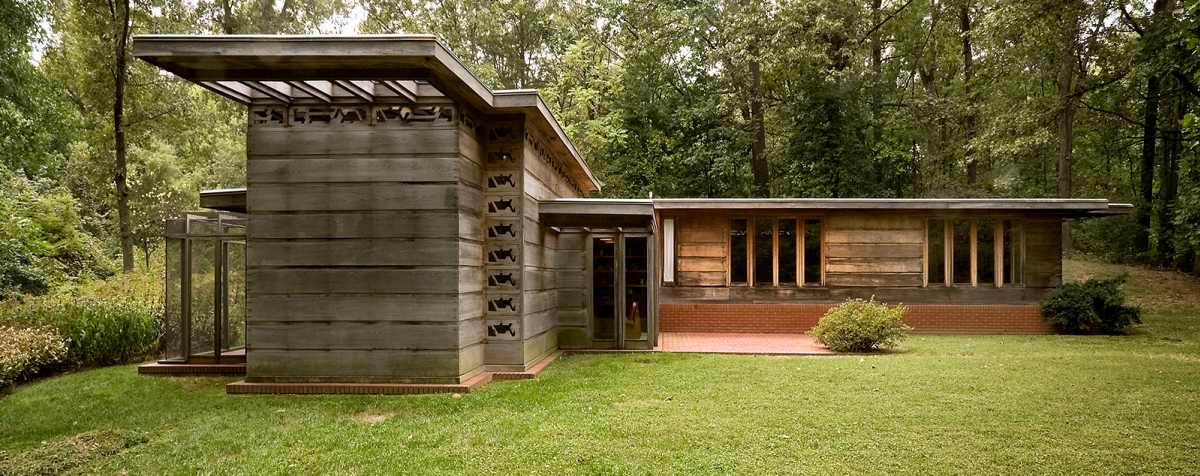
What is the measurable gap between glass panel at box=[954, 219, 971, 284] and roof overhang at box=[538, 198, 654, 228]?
8281 mm

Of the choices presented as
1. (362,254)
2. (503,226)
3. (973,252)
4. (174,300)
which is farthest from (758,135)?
(174,300)

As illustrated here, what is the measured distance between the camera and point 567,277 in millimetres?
11797

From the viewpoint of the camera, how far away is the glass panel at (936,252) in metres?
15.4

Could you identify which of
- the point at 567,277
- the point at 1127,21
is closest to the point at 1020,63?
the point at 1127,21

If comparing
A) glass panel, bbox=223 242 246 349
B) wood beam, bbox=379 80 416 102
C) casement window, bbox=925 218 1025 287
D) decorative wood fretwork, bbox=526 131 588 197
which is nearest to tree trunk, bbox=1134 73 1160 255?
casement window, bbox=925 218 1025 287

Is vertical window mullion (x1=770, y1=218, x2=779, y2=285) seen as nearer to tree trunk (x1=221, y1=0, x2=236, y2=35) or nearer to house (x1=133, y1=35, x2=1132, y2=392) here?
house (x1=133, y1=35, x2=1132, y2=392)

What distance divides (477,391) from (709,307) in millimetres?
8223

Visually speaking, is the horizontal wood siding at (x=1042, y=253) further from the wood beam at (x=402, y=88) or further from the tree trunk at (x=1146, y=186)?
the wood beam at (x=402, y=88)

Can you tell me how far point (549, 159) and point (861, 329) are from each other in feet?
18.7

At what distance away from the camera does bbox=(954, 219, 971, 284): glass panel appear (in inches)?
605

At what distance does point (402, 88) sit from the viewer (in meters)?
7.24

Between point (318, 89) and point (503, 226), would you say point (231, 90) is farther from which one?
point (503, 226)

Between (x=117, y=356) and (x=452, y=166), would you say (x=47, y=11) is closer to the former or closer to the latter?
A: (x=117, y=356)

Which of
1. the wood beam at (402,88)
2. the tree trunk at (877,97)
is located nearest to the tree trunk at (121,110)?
the wood beam at (402,88)
